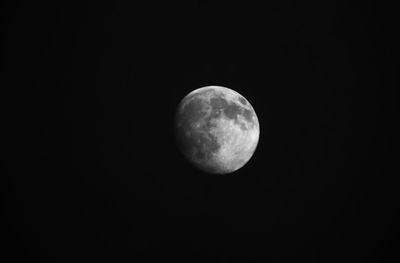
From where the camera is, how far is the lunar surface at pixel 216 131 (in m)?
3.95

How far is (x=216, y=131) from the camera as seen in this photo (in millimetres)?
3922

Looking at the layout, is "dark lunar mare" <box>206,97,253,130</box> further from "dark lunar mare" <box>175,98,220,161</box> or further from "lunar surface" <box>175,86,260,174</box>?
"dark lunar mare" <box>175,98,220,161</box>

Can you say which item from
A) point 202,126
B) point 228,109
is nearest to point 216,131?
point 202,126

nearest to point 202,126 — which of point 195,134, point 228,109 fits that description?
point 195,134

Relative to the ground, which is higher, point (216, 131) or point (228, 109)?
point (228, 109)

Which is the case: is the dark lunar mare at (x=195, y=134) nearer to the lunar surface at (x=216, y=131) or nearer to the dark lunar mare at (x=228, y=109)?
the lunar surface at (x=216, y=131)

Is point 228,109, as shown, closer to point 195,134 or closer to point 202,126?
point 202,126

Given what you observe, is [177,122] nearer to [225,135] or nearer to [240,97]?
[225,135]

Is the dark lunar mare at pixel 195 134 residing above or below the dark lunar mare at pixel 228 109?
below

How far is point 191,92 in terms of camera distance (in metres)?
4.59

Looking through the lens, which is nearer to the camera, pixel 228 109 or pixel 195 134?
pixel 195 134

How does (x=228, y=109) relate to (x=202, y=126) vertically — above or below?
above

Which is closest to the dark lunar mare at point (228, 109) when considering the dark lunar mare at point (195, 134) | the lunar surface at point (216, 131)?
the lunar surface at point (216, 131)

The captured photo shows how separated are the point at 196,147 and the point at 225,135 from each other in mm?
481
